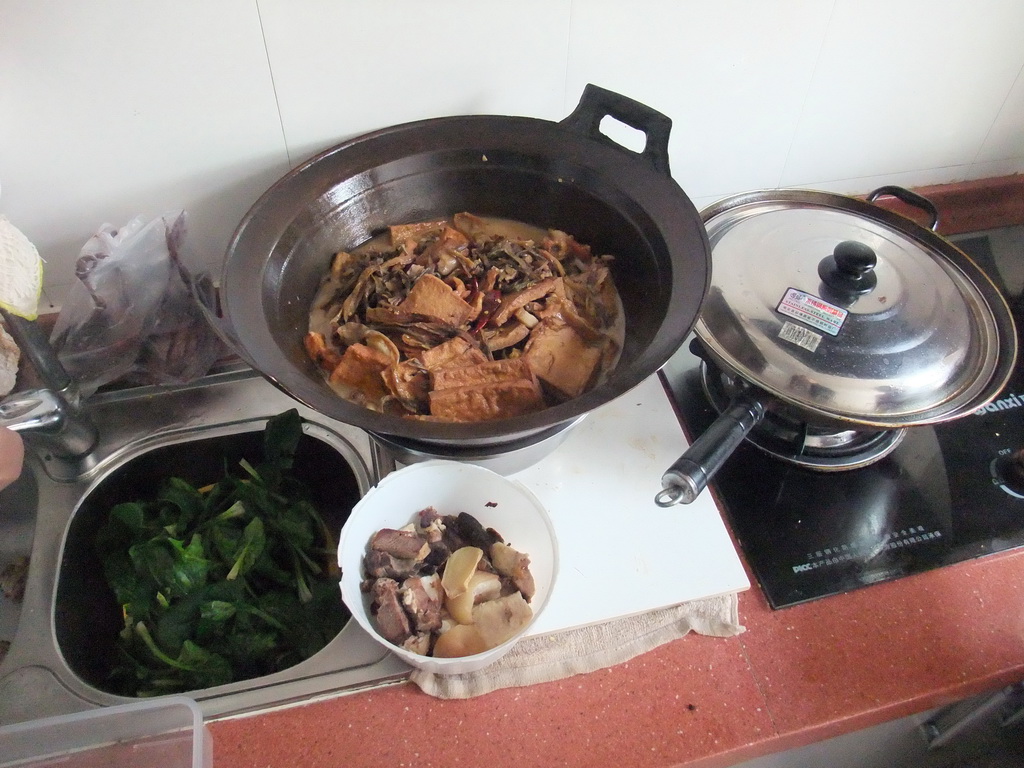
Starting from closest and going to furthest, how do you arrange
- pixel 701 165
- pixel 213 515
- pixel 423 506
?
1. pixel 423 506
2. pixel 213 515
3. pixel 701 165

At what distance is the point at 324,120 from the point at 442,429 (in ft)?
1.55

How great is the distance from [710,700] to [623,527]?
0.66 ft

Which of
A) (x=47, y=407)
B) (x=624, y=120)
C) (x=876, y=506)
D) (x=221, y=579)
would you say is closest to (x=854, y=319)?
(x=876, y=506)

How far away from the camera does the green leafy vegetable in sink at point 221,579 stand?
0.73 metres

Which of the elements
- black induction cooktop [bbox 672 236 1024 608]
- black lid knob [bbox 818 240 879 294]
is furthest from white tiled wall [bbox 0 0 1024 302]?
black induction cooktop [bbox 672 236 1024 608]

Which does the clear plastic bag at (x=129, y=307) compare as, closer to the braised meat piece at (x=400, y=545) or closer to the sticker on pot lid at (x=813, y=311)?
the braised meat piece at (x=400, y=545)

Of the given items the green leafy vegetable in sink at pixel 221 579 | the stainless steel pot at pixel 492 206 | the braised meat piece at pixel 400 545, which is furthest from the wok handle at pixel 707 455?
the green leafy vegetable in sink at pixel 221 579

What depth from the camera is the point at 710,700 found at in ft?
2.24

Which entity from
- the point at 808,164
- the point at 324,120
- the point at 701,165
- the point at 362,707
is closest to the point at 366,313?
the point at 324,120

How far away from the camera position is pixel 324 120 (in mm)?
841

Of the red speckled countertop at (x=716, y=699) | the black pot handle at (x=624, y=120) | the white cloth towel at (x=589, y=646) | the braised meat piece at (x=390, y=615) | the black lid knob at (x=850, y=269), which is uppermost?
the black pot handle at (x=624, y=120)

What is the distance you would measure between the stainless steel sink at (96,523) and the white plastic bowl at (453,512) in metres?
0.11

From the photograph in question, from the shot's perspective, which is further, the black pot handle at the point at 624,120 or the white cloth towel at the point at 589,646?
the black pot handle at the point at 624,120

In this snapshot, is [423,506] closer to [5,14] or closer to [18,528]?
[18,528]
